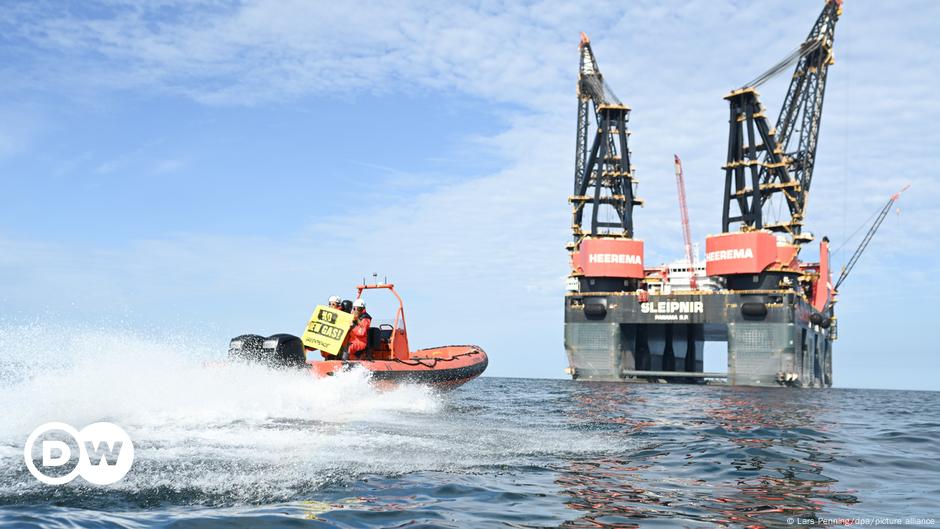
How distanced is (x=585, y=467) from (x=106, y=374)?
24.1 feet

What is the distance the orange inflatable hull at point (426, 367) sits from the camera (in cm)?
1641

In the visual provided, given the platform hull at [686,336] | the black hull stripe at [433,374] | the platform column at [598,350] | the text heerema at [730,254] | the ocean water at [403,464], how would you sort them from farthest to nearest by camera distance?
the platform column at [598,350], the text heerema at [730,254], the platform hull at [686,336], the black hull stripe at [433,374], the ocean water at [403,464]

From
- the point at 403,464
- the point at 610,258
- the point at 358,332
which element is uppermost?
the point at 610,258

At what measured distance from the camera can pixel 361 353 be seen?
736 inches

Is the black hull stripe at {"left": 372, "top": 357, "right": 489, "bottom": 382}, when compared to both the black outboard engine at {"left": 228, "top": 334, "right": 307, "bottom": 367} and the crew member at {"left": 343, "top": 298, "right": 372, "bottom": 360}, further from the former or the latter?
the black outboard engine at {"left": 228, "top": 334, "right": 307, "bottom": 367}

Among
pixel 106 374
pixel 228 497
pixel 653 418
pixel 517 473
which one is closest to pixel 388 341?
pixel 653 418

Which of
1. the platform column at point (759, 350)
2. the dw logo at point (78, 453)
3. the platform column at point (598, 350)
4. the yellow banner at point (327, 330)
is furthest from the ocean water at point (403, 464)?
the platform column at point (598, 350)

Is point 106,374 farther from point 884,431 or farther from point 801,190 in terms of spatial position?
point 801,190

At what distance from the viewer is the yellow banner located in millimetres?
17578

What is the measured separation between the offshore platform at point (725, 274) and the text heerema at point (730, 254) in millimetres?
73

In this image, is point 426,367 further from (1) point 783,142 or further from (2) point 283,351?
(1) point 783,142

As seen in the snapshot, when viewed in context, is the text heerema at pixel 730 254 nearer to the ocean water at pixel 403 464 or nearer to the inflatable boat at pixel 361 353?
the inflatable boat at pixel 361 353

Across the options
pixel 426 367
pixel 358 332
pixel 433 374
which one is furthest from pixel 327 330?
pixel 433 374

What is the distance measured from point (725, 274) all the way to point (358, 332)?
3583 centimetres
